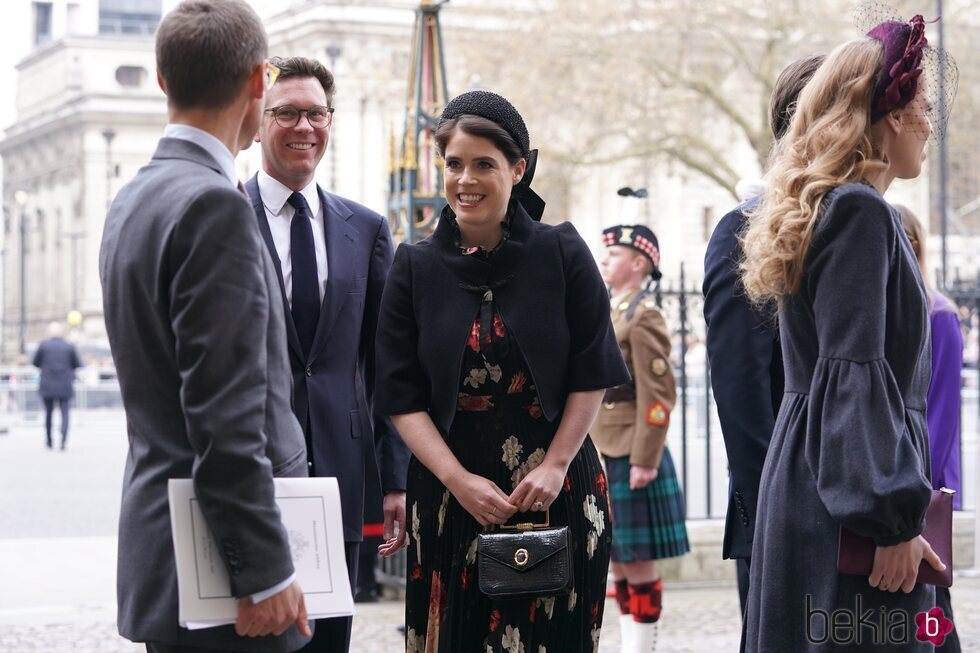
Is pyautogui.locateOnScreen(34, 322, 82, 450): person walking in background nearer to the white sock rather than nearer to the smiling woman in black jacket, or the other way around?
the white sock

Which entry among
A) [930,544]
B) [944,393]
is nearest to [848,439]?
[930,544]

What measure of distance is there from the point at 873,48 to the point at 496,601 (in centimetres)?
170

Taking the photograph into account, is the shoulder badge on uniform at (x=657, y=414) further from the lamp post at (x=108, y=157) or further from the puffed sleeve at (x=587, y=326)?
the lamp post at (x=108, y=157)

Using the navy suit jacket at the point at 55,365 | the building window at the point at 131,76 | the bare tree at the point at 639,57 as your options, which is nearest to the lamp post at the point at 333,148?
the bare tree at the point at 639,57

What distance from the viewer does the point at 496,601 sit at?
13.2 ft

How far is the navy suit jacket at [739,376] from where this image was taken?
14.6ft

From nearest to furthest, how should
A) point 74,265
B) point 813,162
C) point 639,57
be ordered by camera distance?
point 813,162
point 639,57
point 74,265

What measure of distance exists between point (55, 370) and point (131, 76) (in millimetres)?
66423

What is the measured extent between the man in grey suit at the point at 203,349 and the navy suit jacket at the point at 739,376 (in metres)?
1.69

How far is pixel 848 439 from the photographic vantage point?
3326 mm

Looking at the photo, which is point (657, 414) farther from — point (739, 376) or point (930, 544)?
point (930, 544)

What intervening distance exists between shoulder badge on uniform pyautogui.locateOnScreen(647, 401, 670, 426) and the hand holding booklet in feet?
12.4

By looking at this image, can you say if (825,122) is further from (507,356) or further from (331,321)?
(331,321)

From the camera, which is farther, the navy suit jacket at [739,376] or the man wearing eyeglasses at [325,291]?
the navy suit jacket at [739,376]
